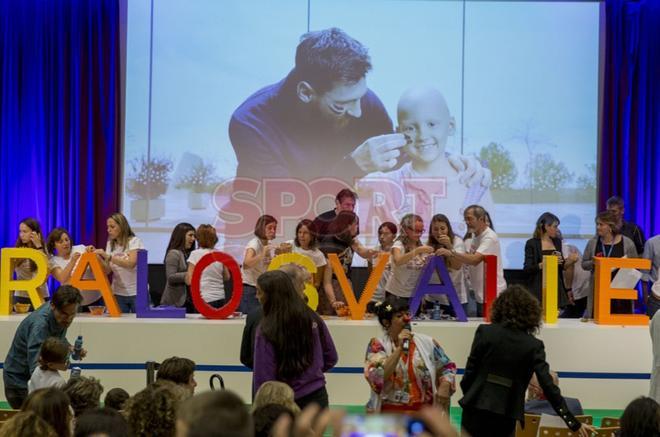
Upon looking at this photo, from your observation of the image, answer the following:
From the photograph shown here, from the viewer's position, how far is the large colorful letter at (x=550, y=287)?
7.87m

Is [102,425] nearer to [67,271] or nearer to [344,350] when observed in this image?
[344,350]

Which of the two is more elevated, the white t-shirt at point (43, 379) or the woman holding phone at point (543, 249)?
the woman holding phone at point (543, 249)

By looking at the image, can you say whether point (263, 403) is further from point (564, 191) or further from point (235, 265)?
point (564, 191)

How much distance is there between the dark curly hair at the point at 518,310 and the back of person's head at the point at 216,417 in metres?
3.02

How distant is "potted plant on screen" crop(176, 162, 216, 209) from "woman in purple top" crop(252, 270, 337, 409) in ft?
18.9

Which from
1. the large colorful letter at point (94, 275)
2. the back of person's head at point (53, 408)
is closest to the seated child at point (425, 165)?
the large colorful letter at point (94, 275)

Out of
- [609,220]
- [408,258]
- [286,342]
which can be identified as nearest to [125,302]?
[408,258]

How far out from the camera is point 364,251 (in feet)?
27.0

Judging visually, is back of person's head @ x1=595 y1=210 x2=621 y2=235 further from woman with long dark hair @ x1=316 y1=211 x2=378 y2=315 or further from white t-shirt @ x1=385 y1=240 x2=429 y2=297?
woman with long dark hair @ x1=316 y1=211 x2=378 y2=315

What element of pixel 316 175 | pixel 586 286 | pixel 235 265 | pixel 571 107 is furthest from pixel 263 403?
pixel 571 107

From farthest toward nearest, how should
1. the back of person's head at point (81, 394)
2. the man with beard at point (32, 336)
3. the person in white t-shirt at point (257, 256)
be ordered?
the person in white t-shirt at point (257, 256), the man with beard at point (32, 336), the back of person's head at point (81, 394)

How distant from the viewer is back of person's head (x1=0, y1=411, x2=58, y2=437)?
3.06m

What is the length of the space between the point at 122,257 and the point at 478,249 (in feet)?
9.99

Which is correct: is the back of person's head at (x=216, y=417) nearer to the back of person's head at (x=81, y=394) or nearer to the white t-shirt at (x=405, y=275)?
the back of person's head at (x=81, y=394)
